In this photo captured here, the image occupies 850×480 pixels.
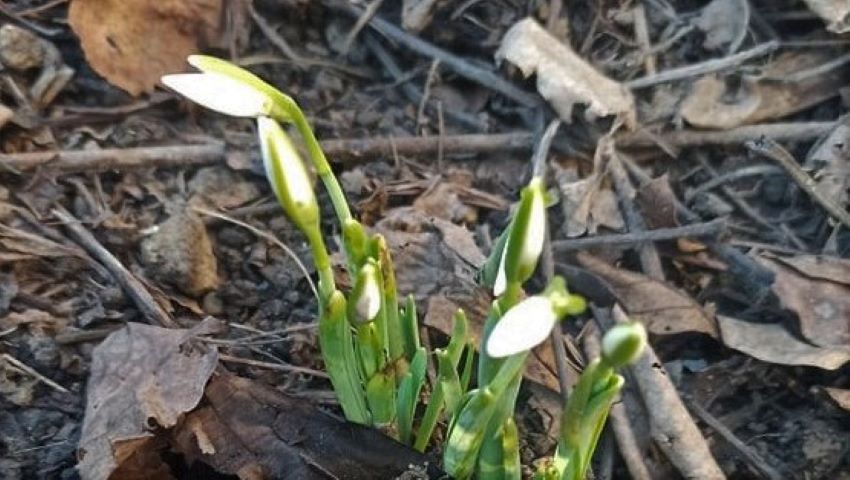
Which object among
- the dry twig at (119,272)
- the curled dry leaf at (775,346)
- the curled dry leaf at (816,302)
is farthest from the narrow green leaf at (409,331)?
the curled dry leaf at (816,302)

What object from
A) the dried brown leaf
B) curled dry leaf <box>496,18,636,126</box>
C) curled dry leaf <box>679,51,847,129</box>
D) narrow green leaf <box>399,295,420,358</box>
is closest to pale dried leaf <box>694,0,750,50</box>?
curled dry leaf <box>679,51,847,129</box>

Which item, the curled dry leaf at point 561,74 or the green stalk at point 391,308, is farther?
the curled dry leaf at point 561,74

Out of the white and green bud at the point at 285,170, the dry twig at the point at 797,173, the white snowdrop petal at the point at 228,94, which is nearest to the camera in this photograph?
the white and green bud at the point at 285,170

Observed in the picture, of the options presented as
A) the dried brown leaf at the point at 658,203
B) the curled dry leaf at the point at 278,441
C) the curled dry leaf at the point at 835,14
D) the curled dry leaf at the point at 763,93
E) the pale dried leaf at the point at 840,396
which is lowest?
the curled dry leaf at the point at 278,441

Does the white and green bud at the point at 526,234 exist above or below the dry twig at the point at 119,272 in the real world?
above

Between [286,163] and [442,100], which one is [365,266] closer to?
[286,163]

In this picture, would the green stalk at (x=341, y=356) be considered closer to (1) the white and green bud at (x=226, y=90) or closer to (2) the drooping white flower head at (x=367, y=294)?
(2) the drooping white flower head at (x=367, y=294)

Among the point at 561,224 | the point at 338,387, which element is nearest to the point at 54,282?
the point at 338,387
